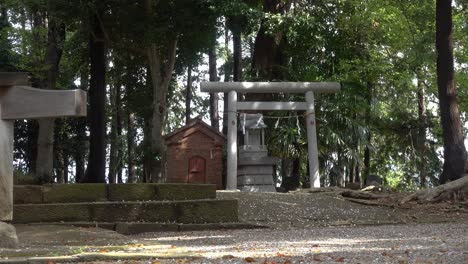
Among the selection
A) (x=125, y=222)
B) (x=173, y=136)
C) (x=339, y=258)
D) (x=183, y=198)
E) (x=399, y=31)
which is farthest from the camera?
(x=399, y=31)

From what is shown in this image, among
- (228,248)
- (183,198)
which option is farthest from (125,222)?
(228,248)

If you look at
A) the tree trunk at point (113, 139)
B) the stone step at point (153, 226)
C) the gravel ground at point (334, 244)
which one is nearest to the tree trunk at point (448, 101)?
the gravel ground at point (334, 244)

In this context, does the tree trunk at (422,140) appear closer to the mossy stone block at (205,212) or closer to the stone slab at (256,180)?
the stone slab at (256,180)

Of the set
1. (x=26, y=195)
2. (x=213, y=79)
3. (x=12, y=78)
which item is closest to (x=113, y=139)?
(x=213, y=79)

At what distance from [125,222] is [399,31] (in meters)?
16.5

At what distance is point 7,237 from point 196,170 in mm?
12400

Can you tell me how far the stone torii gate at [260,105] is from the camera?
18.9 metres

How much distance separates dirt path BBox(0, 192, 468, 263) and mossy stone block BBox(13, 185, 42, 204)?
112 cm

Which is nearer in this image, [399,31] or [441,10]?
[441,10]

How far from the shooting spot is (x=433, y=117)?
31.3 m

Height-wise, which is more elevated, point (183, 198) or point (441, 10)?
point (441, 10)

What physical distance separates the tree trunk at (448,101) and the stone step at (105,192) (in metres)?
7.67

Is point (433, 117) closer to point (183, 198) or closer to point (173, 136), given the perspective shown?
point (173, 136)

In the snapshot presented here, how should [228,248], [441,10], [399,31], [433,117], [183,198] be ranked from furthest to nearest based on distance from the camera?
[433,117] → [399,31] → [441,10] → [183,198] → [228,248]
